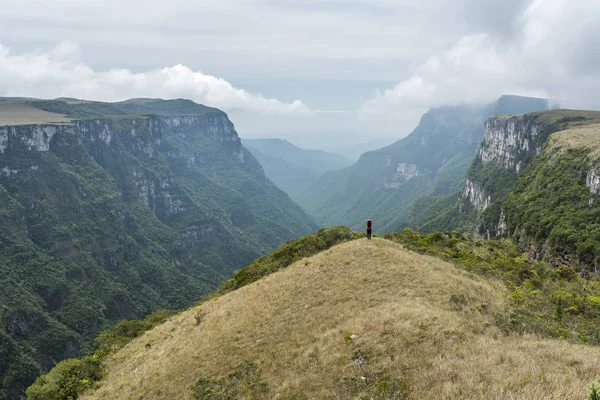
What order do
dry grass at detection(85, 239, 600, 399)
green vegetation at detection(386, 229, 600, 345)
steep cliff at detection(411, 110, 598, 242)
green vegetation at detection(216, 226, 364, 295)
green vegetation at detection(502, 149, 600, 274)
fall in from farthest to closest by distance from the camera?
steep cliff at detection(411, 110, 598, 242)
green vegetation at detection(502, 149, 600, 274)
green vegetation at detection(216, 226, 364, 295)
green vegetation at detection(386, 229, 600, 345)
dry grass at detection(85, 239, 600, 399)

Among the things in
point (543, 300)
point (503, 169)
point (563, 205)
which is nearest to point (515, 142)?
point (503, 169)

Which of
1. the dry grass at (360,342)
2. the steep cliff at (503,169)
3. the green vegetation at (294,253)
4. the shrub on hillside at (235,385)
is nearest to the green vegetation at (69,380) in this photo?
the dry grass at (360,342)

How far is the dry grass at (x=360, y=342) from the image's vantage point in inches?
538

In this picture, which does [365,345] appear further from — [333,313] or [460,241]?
[460,241]

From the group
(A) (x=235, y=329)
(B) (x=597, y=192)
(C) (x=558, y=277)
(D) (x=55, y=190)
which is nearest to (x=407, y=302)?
(A) (x=235, y=329)

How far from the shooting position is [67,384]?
2578cm

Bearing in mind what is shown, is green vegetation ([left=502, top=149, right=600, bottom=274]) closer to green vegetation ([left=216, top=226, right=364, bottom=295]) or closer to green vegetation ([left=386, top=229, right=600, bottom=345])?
green vegetation ([left=386, top=229, right=600, bottom=345])

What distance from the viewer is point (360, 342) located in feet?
59.8

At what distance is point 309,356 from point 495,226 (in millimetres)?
107127

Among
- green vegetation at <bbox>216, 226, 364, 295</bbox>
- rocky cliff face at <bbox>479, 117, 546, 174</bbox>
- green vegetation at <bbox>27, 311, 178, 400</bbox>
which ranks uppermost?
rocky cliff face at <bbox>479, 117, 546, 174</bbox>

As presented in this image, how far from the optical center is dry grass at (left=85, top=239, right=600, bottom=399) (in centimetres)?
1366

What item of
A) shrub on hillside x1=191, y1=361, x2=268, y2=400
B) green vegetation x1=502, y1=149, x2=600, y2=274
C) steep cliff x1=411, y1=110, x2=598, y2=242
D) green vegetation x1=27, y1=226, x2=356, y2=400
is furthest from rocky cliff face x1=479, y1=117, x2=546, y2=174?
shrub on hillside x1=191, y1=361, x2=268, y2=400

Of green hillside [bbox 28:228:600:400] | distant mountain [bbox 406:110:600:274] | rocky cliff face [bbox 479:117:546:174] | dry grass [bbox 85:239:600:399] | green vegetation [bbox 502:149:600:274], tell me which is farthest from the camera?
rocky cliff face [bbox 479:117:546:174]

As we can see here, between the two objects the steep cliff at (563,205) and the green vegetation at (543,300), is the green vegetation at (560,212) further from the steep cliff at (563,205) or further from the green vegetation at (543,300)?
the green vegetation at (543,300)
